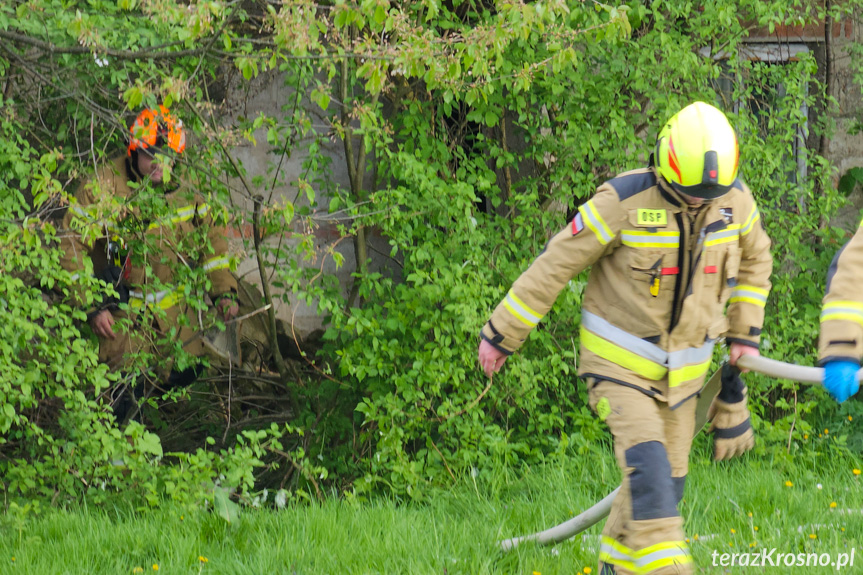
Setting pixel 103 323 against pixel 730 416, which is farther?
pixel 103 323

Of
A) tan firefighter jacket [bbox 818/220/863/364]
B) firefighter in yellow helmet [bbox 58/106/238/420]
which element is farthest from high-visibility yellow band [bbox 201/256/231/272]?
tan firefighter jacket [bbox 818/220/863/364]

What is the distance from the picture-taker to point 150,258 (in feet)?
16.3

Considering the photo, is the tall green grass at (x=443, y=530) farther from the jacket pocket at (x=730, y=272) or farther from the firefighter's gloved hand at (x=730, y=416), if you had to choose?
the jacket pocket at (x=730, y=272)

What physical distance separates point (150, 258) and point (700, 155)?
10.7 ft

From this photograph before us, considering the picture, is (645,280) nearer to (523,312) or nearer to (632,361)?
(632,361)

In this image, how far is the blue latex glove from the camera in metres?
2.61

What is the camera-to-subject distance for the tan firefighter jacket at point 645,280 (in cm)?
303

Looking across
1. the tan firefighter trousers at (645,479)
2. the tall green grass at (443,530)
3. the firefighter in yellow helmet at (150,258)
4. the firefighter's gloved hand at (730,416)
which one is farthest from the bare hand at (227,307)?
the firefighter's gloved hand at (730,416)

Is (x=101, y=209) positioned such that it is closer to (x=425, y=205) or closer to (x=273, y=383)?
(x=425, y=205)

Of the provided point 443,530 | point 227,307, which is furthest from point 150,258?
point 443,530

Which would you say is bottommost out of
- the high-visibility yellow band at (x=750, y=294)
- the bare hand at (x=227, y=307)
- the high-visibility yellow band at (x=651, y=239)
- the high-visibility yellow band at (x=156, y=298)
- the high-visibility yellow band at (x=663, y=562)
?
the bare hand at (x=227, y=307)

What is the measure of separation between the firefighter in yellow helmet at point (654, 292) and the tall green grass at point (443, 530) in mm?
594

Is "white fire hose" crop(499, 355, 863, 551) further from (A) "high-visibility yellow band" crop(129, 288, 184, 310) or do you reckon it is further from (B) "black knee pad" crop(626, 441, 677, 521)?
(A) "high-visibility yellow band" crop(129, 288, 184, 310)

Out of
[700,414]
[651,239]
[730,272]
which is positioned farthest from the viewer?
[700,414]
